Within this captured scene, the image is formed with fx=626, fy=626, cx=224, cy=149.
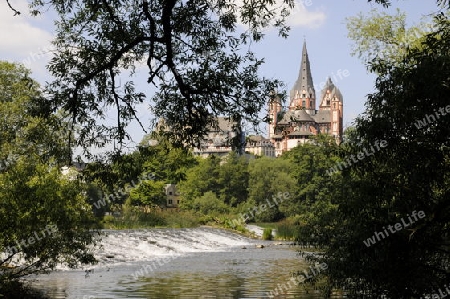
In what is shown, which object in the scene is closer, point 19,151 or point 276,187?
point 19,151

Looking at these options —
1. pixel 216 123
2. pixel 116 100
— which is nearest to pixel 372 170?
pixel 216 123

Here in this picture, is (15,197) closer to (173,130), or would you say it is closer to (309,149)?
(173,130)

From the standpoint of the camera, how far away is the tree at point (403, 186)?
10508 mm

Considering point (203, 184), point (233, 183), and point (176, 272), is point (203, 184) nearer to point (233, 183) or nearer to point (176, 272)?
point (233, 183)

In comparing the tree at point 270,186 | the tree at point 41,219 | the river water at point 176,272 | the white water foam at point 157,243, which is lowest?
the river water at point 176,272

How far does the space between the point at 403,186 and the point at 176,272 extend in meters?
20.3

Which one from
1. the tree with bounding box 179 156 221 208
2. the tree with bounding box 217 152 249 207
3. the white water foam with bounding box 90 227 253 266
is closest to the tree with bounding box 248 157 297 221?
the tree with bounding box 217 152 249 207

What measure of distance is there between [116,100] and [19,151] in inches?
1356

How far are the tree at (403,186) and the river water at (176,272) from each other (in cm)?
954

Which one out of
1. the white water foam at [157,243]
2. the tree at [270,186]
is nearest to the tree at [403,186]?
the white water foam at [157,243]

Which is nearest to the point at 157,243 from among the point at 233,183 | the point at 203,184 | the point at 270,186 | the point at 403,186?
the point at 403,186

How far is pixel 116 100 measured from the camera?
1268 centimetres

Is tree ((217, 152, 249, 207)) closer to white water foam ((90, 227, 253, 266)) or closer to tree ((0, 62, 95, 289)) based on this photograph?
white water foam ((90, 227, 253, 266))

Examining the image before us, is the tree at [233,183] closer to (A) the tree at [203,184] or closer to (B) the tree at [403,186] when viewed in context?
(A) the tree at [203,184]
